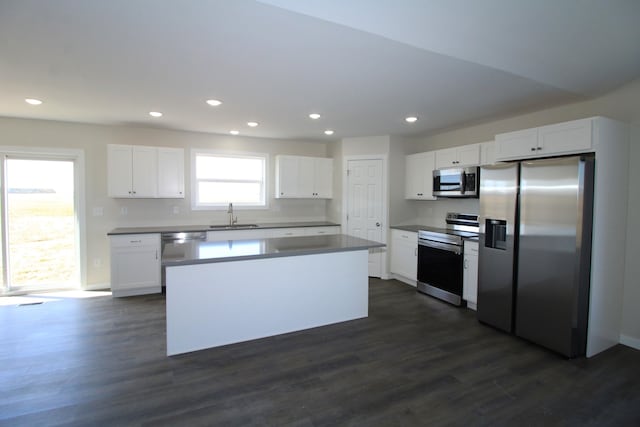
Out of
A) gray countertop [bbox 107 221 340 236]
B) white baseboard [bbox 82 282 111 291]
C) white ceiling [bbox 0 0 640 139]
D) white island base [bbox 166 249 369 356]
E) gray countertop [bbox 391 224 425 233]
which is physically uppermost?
white ceiling [bbox 0 0 640 139]

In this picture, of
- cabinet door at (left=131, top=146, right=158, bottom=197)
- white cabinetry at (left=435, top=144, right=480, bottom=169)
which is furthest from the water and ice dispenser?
cabinet door at (left=131, top=146, right=158, bottom=197)

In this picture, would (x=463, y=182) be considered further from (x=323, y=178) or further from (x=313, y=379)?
(x=313, y=379)

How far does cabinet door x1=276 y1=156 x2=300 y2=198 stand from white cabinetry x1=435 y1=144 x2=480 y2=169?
242 centimetres

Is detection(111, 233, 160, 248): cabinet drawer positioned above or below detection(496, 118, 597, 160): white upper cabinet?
below

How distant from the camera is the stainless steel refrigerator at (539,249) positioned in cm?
275

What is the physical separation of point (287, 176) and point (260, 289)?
2901 millimetres

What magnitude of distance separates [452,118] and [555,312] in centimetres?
252

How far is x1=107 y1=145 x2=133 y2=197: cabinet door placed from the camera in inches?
178

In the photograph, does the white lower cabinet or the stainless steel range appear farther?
the stainless steel range

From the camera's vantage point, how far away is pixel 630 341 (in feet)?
9.99


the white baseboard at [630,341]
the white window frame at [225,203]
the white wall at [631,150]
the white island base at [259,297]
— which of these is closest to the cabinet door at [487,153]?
the white wall at [631,150]

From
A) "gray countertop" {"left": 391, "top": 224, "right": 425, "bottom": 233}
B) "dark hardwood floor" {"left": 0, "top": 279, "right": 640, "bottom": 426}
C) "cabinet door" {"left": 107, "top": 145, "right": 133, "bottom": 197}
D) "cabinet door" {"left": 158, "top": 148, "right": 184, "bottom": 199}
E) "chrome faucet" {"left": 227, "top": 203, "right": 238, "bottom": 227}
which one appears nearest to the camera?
"dark hardwood floor" {"left": 0, "top": 279, "right": 640, "bottom": 426}

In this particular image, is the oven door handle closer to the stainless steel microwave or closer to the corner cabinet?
the stainless steel microwave

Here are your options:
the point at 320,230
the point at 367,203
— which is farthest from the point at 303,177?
the point at 367,203
